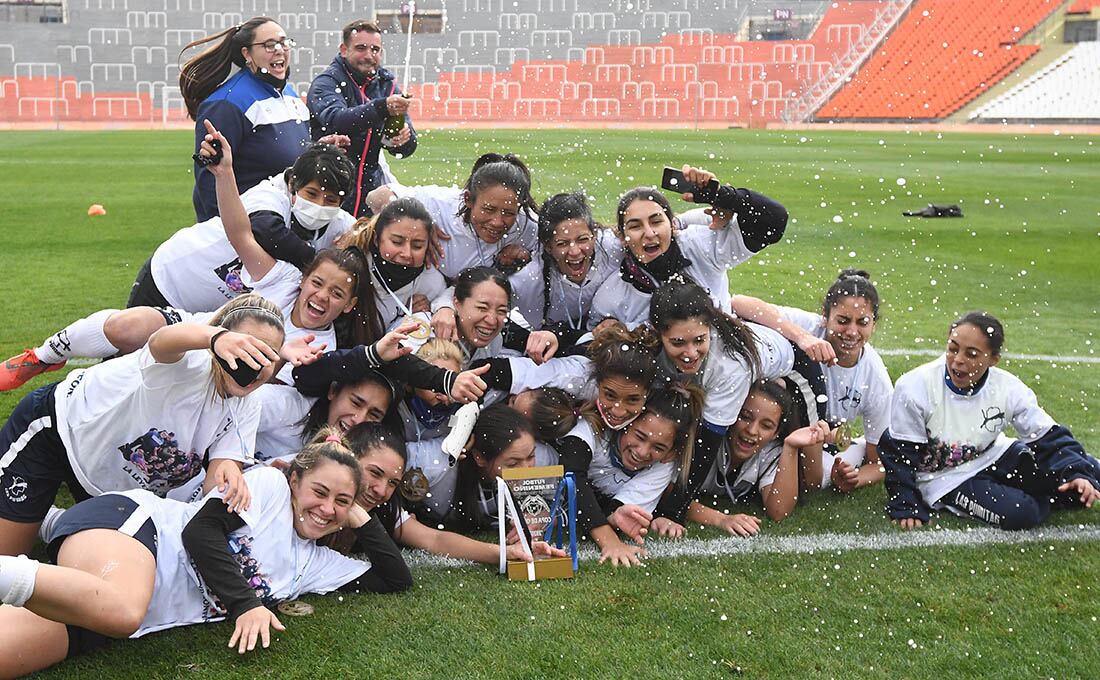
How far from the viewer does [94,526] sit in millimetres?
2959

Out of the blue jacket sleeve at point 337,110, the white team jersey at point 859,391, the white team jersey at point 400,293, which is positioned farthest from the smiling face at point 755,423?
the blue jacket sleeve at point 337,110

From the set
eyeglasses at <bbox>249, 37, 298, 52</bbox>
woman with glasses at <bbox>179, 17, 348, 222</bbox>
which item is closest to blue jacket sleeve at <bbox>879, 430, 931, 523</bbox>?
woman with glasses at <bbox>179, 17, 348, 222</bbox>

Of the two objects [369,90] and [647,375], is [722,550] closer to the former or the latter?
[647,375]

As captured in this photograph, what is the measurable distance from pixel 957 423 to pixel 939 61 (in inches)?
1437

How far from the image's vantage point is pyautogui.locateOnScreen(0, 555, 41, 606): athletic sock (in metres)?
2.54

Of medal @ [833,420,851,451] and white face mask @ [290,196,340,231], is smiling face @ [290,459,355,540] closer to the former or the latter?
white face mask @ [290,196,340,231]

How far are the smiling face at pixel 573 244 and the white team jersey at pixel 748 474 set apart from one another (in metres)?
0.98

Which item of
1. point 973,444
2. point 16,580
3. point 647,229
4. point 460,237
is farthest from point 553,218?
point 16,580

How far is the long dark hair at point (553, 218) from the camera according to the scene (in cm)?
444

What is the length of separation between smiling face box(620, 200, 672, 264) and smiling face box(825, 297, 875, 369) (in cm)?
73

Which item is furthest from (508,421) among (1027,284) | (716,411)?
(1027,284)

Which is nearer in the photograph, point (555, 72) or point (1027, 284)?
point (1027, 284)

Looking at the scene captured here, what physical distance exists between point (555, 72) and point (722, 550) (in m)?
37.5

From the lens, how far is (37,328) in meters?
6.98
